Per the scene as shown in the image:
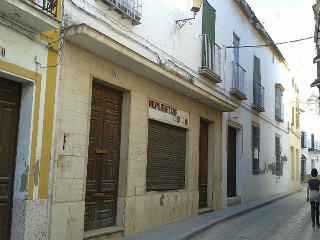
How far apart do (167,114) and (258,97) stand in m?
8.68

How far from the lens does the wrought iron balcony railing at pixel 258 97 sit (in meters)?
16.5

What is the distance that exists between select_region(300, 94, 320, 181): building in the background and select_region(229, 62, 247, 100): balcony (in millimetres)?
21569

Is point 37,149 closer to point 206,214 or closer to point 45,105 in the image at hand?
point 45,105

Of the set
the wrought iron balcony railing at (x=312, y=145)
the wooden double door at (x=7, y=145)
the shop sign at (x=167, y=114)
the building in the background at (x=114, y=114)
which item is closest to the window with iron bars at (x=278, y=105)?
the building in the background at (x=114, y=114)

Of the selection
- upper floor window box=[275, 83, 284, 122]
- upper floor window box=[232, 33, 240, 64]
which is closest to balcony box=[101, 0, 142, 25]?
upper floor window box=[232, 33, 240, 64]

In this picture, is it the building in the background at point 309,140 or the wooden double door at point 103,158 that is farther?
the building in the background at point 309,140

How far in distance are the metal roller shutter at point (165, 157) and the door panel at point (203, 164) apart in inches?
61.2

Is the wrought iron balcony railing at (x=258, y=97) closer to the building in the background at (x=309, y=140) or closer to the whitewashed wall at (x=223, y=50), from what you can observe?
the whitewashed wall at (x=223, y=50)

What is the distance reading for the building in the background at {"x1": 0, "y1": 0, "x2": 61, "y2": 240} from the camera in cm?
530

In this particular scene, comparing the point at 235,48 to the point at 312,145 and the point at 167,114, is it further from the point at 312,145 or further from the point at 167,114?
the point at 312,145

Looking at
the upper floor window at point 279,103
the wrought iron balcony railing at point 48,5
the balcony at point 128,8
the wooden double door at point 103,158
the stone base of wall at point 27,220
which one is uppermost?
the upper floor window at point 279,103

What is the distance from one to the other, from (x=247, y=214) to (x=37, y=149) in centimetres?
837

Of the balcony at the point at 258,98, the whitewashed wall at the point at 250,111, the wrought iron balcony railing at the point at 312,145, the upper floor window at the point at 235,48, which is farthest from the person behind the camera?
the wrought iron balcony railing at the point at 312,145

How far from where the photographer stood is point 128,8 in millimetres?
7617
